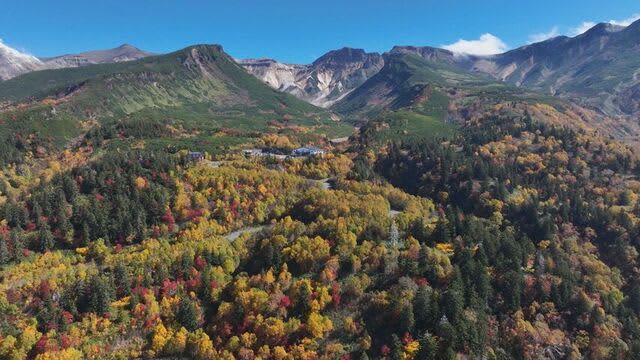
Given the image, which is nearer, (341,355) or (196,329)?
(341,355)

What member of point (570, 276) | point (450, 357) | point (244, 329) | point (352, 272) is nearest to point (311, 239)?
point (352, 272)

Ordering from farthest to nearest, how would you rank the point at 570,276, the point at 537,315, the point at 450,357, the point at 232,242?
the point at 232,242, the point at 570,276, the point at 537,315, the point at 450,357

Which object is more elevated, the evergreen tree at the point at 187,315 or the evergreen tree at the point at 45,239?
the evergreen tree at the point at 45,239

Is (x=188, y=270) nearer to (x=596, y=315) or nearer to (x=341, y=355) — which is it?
(x=341, y=355)

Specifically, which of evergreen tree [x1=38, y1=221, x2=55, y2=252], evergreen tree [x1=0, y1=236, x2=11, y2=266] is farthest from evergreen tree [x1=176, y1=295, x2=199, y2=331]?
evergreen tree [x1=0, y1=236, x2=11, y2=266]

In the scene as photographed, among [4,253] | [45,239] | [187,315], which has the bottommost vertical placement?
[187,315]

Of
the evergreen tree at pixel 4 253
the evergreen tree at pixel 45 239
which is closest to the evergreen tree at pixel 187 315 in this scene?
the evergreen tree at pixel 45 239

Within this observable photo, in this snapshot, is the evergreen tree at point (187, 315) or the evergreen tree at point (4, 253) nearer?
the evergreen tree at point (187, 315)

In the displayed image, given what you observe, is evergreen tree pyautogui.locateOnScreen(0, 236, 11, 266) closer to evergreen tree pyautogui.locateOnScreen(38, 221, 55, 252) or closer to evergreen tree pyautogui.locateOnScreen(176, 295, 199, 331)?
evergreen tree pyautogui.locateOnScreen(38, 221, 55, 252)

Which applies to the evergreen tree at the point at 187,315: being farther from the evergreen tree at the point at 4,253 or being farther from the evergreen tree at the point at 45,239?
the evergreen tree at the point at 4,253

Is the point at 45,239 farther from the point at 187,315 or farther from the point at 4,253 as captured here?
the point at 187,315

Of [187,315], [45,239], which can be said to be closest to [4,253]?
[45,239]
